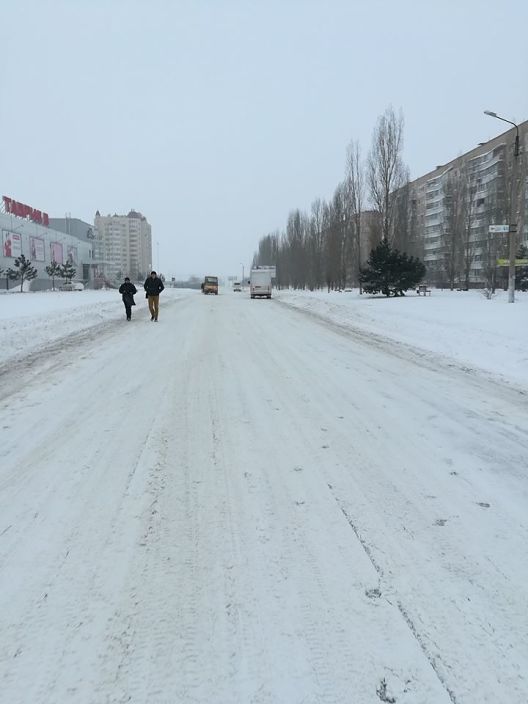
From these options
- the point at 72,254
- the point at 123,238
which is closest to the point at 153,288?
the point at 72,254

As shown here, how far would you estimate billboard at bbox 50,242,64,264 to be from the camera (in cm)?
9153

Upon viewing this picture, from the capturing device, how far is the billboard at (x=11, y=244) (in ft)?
236

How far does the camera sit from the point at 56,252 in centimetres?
9381

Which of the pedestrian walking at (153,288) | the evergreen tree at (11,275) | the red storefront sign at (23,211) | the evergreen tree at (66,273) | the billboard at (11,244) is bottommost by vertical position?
the pedestrian walking at (153,288)

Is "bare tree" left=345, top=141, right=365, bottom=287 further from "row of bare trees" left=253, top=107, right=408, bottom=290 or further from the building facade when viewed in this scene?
the building facade

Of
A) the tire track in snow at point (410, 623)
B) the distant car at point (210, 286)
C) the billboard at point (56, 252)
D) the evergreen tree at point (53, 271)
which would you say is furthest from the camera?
the billboard at point (56, 252)

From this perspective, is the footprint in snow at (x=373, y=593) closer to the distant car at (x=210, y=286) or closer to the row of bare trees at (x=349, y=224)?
the row of bare trees at (x=349, y=224)

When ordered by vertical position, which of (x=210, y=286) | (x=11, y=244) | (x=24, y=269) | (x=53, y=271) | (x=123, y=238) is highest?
(x=123, y=238)

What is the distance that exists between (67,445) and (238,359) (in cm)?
542

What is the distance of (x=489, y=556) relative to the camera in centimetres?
313

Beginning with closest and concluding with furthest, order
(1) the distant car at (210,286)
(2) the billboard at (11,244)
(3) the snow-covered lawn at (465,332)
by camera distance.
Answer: (3) the snow-covered lawn at (465,332), (1) the distant car at (210,286), (2) the billboard at (11,244)

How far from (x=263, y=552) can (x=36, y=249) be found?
9013 cm

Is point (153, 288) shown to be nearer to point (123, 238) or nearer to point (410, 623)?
point (410, 623)

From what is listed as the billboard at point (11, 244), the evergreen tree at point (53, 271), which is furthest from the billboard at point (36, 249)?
the billboard at point (11, 244)
